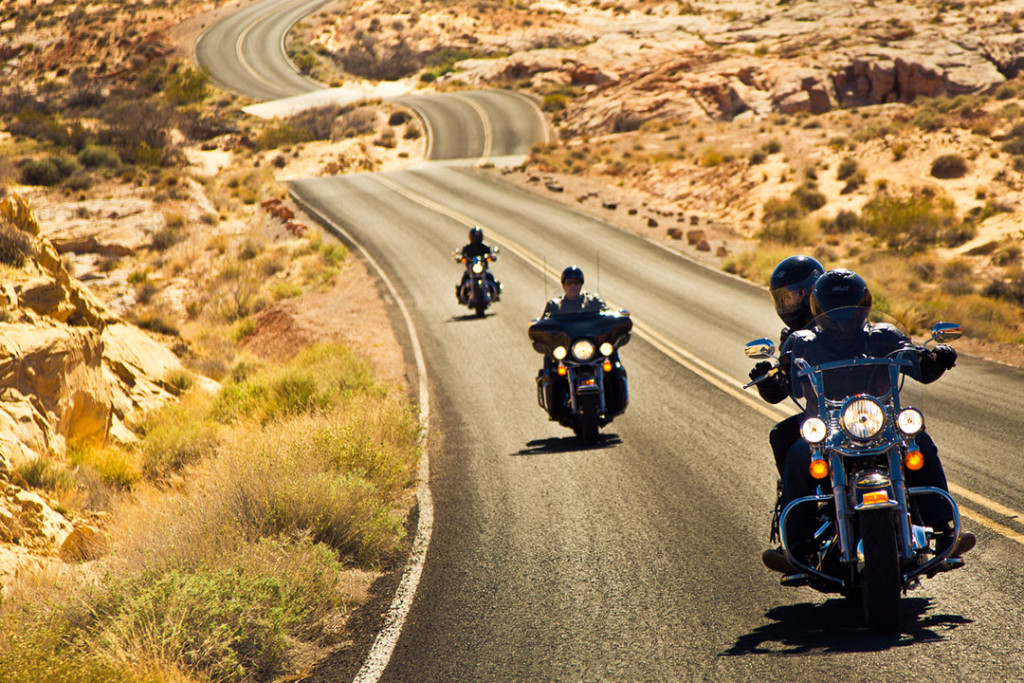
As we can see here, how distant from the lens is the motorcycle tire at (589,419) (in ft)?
37.5

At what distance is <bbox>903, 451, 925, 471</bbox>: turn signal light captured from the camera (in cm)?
530

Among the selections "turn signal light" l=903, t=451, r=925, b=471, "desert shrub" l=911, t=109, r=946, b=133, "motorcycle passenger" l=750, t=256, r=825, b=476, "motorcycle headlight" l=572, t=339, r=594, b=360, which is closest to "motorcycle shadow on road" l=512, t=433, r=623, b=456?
"motorcycle headlight" l=572, t=339, r=594, b=360

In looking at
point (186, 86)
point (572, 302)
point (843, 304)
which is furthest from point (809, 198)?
point (186, 86)

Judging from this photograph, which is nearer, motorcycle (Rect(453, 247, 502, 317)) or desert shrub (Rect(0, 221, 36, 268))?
desert shrub (Rect(0, 221, 36, 268))

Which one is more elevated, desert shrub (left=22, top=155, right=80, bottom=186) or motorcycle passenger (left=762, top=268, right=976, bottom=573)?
desert shrub (left=22, top=155, right=80, bottom=186)

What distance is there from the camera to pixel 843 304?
5.52 m

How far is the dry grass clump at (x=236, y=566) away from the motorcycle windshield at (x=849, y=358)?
3.74m

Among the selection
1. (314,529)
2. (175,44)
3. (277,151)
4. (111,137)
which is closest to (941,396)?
(314,529)

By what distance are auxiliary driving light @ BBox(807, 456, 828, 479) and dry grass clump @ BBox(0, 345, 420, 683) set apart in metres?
3.49

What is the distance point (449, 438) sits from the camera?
41.3ft

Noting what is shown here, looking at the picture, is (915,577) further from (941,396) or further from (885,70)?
(885,70)

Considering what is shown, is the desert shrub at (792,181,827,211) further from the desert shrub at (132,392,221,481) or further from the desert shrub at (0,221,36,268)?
the desert shrub at (0,221,36,268)

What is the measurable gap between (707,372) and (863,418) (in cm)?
1085

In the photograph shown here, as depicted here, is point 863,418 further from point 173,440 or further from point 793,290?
point 173,440
